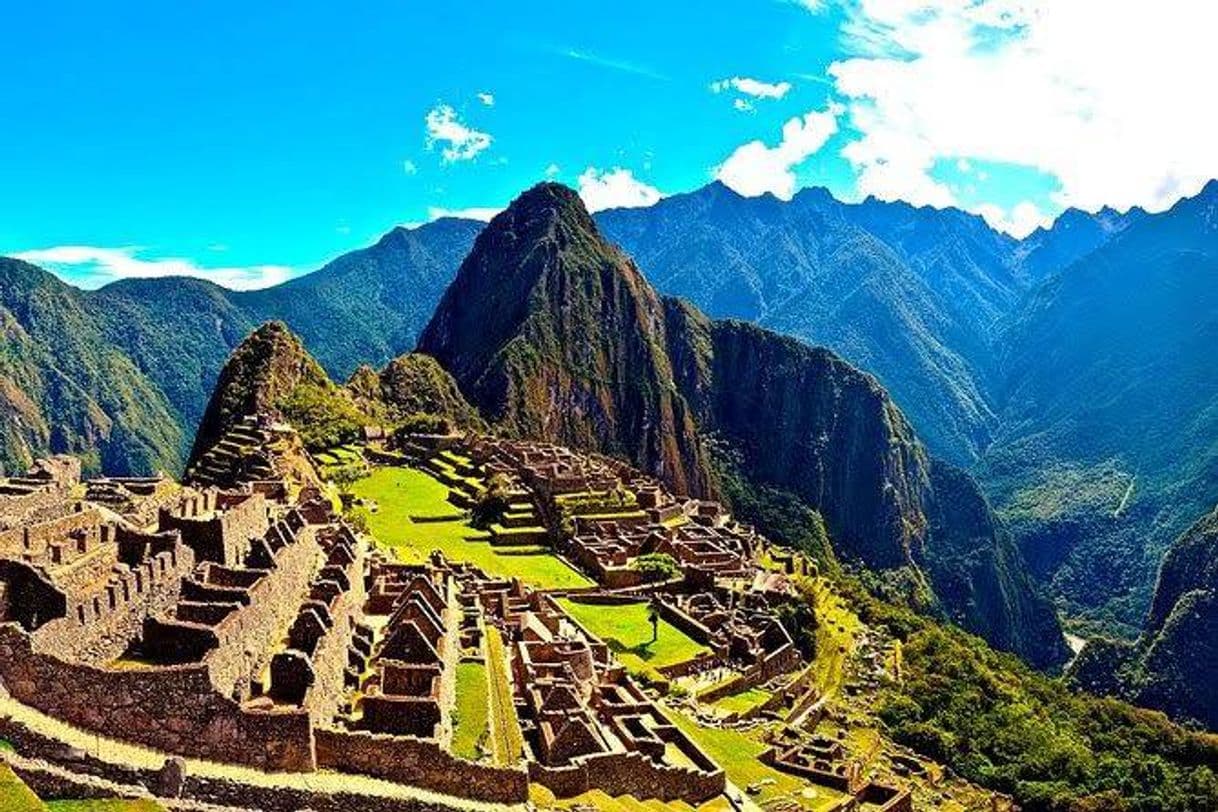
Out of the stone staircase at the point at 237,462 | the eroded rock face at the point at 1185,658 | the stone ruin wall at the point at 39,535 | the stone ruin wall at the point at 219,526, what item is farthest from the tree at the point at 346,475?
the eroded rock face at the point at 1185,658

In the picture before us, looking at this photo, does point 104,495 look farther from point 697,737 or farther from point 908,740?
point 908,740

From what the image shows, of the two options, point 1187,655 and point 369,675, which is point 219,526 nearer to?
point 369,675

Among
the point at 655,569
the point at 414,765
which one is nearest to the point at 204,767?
Answer: the point at 414,765

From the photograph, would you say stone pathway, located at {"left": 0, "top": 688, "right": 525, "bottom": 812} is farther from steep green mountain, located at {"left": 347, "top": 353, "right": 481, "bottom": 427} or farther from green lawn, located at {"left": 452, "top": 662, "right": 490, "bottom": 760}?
steep green mountain, located at {"left": 347, "top": 353, "right": 481, "bottom": 427}

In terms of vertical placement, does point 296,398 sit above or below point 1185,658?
above

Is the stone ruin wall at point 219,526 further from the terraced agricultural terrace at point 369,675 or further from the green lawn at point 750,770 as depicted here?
the green lawn at point 750,770

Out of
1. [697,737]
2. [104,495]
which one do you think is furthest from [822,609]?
[104,495]
